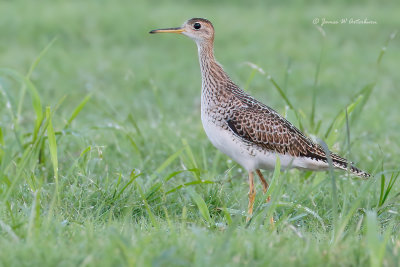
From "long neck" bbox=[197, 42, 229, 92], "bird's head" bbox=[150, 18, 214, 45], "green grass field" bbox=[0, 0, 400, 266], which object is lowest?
"green grass field" bbox=[0, 0, 400, 266]

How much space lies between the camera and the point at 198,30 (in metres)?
6.08

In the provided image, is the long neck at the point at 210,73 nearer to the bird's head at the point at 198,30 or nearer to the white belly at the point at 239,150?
the bird's head at the point at 198,30

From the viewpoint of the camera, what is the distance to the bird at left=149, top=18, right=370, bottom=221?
5340 mm

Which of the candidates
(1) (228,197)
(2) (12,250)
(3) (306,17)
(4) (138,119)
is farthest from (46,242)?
(3) (306,17)

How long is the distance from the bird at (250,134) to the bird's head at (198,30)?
316 millimetres

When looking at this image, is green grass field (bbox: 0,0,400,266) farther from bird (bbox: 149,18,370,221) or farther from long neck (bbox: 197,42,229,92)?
long neck (bbox: 197,42,229,92)

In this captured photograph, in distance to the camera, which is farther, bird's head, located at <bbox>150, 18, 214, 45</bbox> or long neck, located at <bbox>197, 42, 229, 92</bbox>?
bird's head, located at <bbox>150, 18, 214, 45</bbox>

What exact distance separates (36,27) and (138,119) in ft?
15.2

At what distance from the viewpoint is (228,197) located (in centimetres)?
539

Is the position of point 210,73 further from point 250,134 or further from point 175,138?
point 175,138

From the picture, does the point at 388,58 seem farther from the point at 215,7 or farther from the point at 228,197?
the point at 228,197

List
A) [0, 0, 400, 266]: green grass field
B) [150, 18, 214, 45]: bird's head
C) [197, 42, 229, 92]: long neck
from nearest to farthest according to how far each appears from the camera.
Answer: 1. [0, 0, 400, 266]: green grass field
2. [197, 42, 229, 92]: long neck
3. [150, 18, 214, 45]: bird's head

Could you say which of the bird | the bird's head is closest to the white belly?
the bird

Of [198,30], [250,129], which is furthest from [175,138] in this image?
[250,129]
